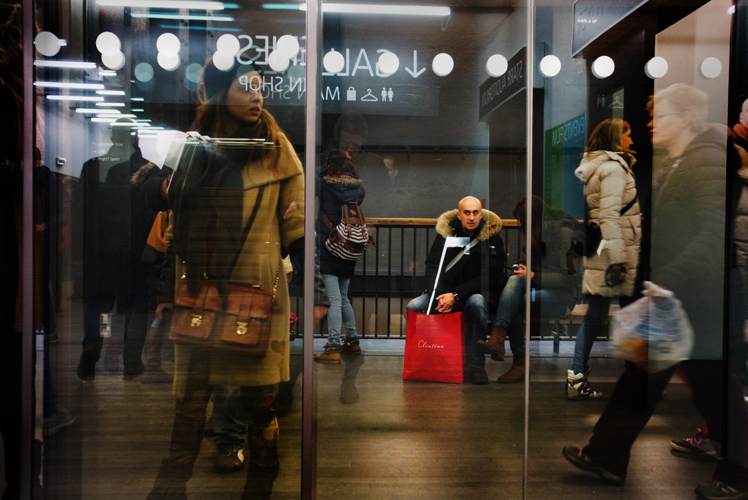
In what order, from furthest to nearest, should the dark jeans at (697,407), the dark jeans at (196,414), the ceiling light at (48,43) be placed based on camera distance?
1. the dark jeans at (697,407)
2. the dark jeans at (196,414)
3. the ceiling light at (48,43)

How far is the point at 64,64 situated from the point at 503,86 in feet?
6.20

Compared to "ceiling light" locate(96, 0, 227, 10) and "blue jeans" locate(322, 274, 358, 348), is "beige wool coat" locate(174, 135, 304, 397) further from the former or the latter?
"ceiling light" locate(96, 0, 227, 10)

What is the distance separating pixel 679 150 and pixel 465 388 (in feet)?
4.98

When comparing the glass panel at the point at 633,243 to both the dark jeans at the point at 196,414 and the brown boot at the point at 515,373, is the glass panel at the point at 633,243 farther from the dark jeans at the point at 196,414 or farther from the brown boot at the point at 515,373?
the dark jeans at the point at 196,414

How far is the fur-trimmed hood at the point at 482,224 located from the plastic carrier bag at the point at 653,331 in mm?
720

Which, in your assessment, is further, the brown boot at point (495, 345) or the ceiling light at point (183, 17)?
the brown boot at point (495, 345)

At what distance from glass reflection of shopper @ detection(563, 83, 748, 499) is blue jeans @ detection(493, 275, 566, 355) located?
0.51m

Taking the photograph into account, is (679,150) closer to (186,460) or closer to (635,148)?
(635,148)

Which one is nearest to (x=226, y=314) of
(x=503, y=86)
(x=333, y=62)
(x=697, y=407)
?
(x=333, y=62)

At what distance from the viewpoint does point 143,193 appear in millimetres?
1945

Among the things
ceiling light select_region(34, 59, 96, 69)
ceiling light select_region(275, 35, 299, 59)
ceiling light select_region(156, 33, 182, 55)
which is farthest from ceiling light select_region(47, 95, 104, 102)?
ceiling light select_region(275, 35, 299, 59)

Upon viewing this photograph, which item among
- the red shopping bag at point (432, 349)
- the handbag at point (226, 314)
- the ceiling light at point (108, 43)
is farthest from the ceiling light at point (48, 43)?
the red shopping bag at point (432, 349)

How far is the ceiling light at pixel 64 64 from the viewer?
6.18 ft

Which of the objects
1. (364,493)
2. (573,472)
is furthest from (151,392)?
(573,472)
